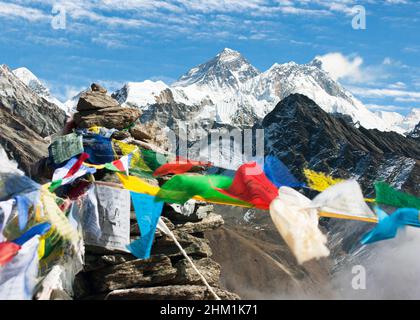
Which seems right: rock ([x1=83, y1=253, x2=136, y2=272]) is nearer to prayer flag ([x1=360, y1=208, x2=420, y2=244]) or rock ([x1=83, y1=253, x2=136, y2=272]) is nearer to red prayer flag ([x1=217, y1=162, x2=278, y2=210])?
red prayer flag ([x1=217, y1=162, x2=278, y2=210])

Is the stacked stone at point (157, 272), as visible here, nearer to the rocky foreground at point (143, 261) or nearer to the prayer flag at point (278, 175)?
the rocky foreground at point (143, 261)

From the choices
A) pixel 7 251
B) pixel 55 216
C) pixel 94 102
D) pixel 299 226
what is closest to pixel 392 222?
pixel 299 226

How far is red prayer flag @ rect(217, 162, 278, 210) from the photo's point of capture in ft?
40.1

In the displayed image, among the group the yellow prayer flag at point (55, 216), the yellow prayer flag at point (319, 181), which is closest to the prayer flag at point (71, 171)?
the yellow prayer flag at point (55, 216)

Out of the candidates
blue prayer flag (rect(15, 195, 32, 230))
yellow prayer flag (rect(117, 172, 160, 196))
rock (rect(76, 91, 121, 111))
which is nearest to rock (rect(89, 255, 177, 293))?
yellow prayer flag (rect(117, 172, 160, 196))

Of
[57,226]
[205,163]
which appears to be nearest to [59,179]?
[57,226]

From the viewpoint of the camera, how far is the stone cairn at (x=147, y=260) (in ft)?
63.1

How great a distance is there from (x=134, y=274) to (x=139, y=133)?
511cm

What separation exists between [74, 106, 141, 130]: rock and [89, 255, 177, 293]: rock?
15.1 feet

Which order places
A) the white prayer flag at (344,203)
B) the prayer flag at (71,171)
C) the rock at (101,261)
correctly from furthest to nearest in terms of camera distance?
the rock at (101,261) < the prayer flag at (71,171) < the white prayer flag at (344,203)

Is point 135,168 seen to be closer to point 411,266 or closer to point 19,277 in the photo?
point 19,277
